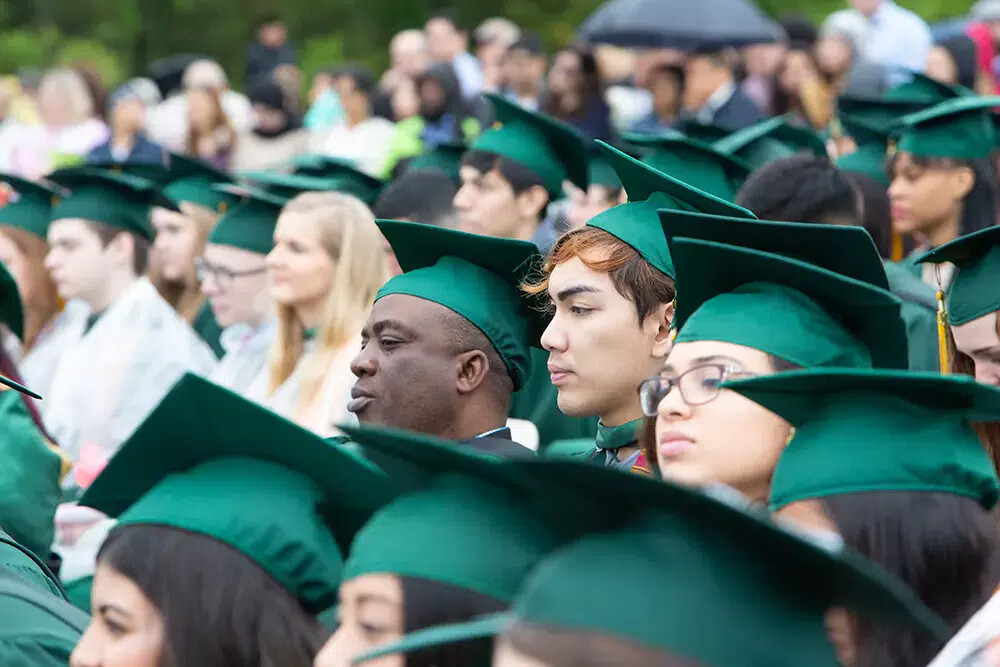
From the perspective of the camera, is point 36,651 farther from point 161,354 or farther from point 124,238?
point 124,238

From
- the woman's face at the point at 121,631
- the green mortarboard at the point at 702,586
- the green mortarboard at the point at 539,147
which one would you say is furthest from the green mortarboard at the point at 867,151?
the green mortarboard at the point at 702,586

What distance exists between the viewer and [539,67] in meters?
12.3

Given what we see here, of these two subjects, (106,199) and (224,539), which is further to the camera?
(106,199)

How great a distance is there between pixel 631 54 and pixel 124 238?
806 cm

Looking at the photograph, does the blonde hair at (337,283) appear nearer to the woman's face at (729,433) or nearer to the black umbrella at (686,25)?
the woman's face at (729,433)

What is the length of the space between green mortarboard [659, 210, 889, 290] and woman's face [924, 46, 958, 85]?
6.72 meters

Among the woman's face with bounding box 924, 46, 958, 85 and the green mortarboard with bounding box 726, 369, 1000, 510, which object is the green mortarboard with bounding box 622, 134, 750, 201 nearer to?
the green mortarboard with bounding box 726, 369, 1000, 510

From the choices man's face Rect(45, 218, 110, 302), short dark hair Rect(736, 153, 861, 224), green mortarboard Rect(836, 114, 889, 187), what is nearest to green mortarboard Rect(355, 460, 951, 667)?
short dark hair Rect(736, 153, 861, 224)

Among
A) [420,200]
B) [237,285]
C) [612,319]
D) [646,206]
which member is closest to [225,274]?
[237,285]

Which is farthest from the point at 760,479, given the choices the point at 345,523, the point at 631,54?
the point at 631,54

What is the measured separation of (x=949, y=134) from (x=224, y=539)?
455 centimetres

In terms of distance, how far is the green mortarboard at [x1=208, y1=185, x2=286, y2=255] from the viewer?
23.4 ft

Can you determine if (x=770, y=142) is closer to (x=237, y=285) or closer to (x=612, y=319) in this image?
(x=237, y=285)

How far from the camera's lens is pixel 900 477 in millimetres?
2602
